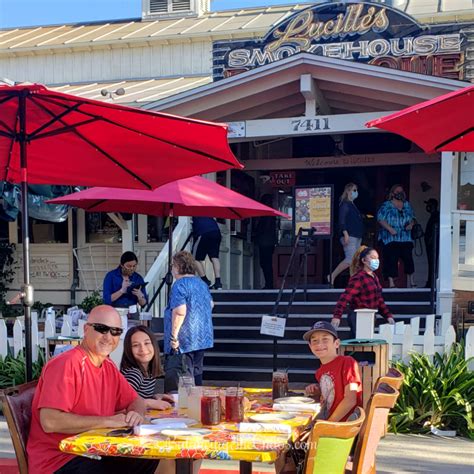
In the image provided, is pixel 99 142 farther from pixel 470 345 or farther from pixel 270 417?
pixel 470 345

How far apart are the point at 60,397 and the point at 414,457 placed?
3.28 metres

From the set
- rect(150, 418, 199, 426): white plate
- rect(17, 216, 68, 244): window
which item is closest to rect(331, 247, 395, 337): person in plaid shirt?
rect(150, 418, 199, 426): white plate

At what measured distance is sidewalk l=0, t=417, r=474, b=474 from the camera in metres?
4.86

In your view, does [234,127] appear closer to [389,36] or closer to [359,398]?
[389,36]

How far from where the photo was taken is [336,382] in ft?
12.3

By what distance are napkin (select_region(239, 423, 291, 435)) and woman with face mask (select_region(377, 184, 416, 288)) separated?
691 centimetres

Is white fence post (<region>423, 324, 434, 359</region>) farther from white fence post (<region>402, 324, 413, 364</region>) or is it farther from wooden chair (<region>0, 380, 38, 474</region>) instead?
wooden chair (<region>0, 380, 38, 474</region>)

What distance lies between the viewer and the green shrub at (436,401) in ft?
18.9

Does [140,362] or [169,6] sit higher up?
[169,6]

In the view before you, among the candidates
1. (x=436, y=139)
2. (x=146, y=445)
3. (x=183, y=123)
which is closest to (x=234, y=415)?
(x=146, y=445)

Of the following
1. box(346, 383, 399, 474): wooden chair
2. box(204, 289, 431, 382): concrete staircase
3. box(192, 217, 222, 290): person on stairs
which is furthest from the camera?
box(192, 217, 222, 290): person on stairs

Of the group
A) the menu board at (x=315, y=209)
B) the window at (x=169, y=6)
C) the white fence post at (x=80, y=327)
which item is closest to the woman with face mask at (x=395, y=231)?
the menu board at (x=315, y=209)

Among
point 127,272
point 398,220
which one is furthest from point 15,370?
point 398,220

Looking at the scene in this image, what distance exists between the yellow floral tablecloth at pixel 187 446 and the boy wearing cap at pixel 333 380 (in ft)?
2.07
